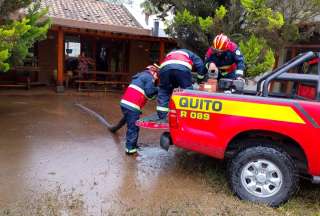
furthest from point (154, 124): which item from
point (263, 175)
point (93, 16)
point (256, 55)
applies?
point (93, 16)

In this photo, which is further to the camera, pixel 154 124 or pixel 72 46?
pixel 72 46

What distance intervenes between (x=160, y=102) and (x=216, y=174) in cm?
149

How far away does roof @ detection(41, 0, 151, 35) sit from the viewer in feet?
47.5

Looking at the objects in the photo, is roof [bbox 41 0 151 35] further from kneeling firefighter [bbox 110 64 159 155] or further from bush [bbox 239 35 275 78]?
kneeling firefighter [bbox 110 64 159 155]

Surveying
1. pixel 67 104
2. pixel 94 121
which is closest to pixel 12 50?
pixel 94 121

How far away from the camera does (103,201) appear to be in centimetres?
434

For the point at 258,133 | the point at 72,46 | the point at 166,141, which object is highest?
the point at 72,46

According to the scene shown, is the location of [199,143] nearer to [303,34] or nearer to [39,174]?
[39,174]

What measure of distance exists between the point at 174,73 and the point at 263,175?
2153 mm

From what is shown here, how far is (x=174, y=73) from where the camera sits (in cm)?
582

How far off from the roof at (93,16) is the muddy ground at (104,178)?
7.24m

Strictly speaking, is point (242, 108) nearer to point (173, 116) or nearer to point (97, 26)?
point (173, 116)

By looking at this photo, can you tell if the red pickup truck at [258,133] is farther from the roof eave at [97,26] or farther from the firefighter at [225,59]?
the roof eave at [97,26]

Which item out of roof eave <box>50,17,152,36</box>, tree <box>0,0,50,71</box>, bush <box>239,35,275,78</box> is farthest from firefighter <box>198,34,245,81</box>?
roof eave <box>50,17,152,36</box>
